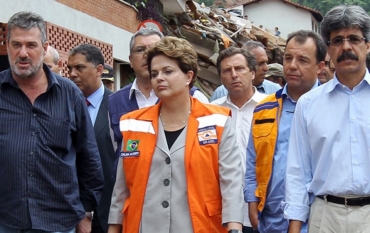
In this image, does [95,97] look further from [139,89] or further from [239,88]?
[239,88]

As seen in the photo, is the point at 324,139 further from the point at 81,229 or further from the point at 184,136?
the point at 81,229

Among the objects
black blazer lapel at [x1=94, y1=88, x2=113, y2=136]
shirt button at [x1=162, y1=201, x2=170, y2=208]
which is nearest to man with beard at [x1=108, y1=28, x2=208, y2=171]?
black blazer lapel at [x1=94, y1=88, x2=113, y2=136]

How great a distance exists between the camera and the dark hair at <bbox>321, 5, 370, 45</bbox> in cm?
473

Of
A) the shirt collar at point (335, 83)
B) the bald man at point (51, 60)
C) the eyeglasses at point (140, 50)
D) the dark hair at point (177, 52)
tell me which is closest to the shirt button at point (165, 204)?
the dark hair at point (177, 52)

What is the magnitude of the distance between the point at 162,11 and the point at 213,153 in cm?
1656

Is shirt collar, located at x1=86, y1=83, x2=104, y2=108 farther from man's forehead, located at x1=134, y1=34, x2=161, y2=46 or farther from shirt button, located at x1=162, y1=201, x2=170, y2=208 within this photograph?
shirt button, located at x1=162, y1=201, x2=170, y2=208

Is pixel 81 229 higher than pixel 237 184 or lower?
lower

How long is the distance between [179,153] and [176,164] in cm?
8

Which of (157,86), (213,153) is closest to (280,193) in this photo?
(213,153)

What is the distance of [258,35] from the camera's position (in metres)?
26.3

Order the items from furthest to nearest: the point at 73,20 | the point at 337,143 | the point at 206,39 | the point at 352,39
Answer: the point at 206,39, the point at 73,20, the point at 352,39, the point at 337,143

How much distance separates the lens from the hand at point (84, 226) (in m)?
5.52

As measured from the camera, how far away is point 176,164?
16.2 feet

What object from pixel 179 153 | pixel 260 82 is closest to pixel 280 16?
pixel 260 82
